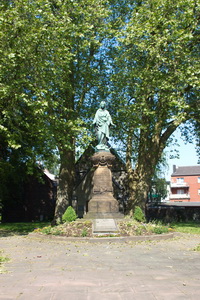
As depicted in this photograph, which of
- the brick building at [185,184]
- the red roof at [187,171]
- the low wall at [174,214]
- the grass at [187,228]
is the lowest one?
the grass at [187,228]

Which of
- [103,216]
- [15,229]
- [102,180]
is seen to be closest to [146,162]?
[102,180]

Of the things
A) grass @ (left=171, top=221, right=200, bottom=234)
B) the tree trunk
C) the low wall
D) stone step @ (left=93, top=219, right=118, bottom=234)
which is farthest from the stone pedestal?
the low wall

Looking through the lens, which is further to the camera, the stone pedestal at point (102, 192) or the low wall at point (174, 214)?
the low wall at point (174, 214)

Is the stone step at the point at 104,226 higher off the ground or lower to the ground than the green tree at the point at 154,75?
lower

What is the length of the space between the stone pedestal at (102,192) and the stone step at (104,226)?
2.56 feet

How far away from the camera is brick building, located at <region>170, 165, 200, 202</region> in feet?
223

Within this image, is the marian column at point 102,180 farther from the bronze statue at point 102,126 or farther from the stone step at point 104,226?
the stone step at point 104,226

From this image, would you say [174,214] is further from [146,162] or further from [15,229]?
[15,229]

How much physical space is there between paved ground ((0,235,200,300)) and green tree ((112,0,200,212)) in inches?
319

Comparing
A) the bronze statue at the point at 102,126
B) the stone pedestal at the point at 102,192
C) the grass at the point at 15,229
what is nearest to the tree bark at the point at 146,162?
the bronze statue at the point at 102,126

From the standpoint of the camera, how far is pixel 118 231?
1158cm

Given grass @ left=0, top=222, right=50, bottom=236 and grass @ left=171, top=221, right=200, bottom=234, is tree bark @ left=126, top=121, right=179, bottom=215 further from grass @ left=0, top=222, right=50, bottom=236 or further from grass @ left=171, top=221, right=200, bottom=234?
grass @ left=0, top=222, right=50, bottom=236

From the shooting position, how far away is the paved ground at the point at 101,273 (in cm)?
489

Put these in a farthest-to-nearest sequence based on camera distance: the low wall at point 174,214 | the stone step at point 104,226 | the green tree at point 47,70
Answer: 1. the low wall at point 174,214
2. the green tree at point 47,70
3. the stone step at point 104,226
